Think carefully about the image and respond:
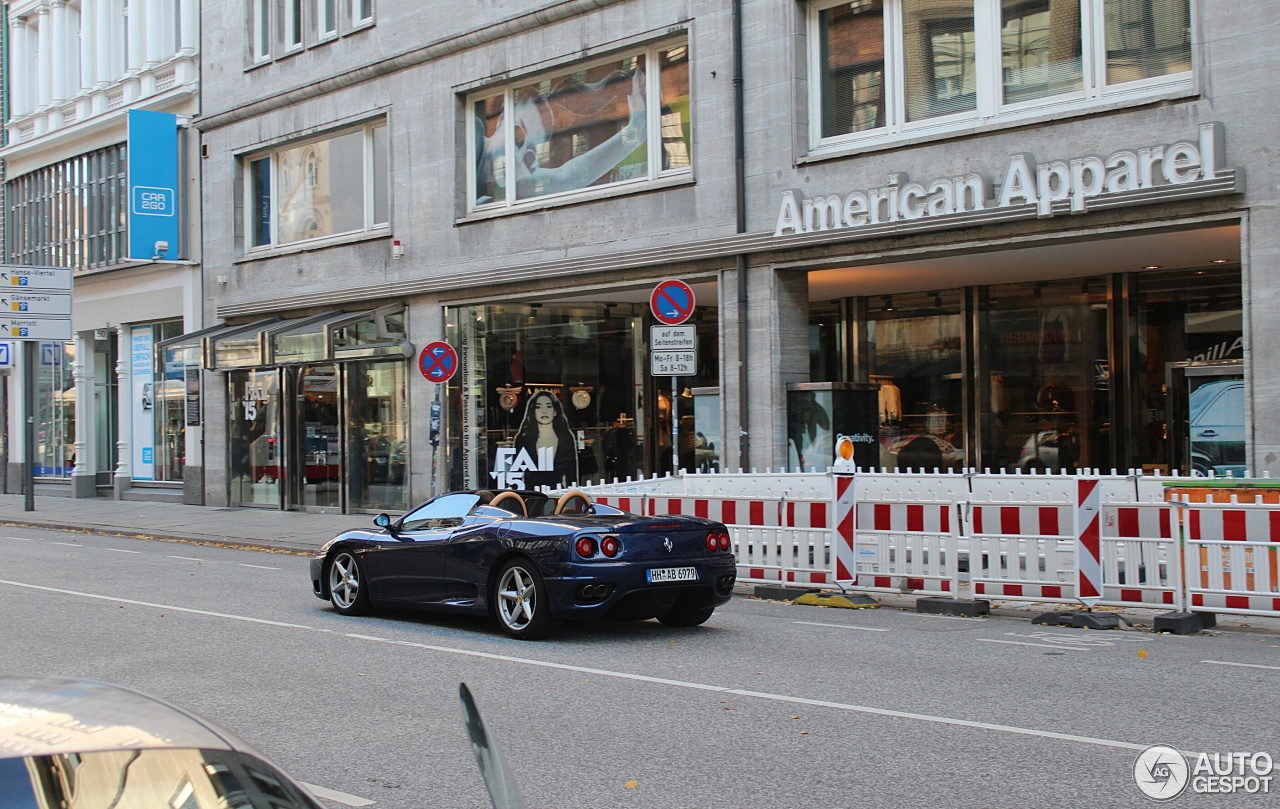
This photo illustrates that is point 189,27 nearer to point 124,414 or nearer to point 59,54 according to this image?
point 59,54

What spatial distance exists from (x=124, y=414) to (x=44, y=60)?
35.1 feet

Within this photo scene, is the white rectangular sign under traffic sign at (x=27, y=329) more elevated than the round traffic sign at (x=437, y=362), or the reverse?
the white rectangular sign under traffic sign at (x=27, y=329)

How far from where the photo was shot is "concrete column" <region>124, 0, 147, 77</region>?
1218 inches

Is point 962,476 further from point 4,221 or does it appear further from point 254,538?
point 4,221

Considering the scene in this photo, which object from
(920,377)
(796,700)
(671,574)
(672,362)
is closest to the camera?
(796,700)

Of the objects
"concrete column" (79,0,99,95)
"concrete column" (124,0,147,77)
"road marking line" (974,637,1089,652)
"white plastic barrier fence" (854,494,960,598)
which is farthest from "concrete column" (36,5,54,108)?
"road marking line" (974,637,1089,652)

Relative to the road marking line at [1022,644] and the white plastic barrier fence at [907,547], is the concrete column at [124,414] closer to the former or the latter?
the white plastic barrier fence at [907,547]

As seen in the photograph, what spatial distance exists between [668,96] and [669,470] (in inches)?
271

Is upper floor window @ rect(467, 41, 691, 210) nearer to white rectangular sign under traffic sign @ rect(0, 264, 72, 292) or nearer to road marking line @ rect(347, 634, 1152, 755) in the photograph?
road marking line @ rect(347, 634, 1152, 755)

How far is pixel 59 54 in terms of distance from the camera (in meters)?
33.9

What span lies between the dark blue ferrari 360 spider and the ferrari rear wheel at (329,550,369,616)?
0.07 feet

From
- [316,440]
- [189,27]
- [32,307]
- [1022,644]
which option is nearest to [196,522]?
[316,440]

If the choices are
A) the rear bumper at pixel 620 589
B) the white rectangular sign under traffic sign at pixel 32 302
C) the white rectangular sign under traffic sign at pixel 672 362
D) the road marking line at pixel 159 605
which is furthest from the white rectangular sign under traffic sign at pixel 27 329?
the rear bumper at pixel 620 589

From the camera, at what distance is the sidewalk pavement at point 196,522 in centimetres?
2094
